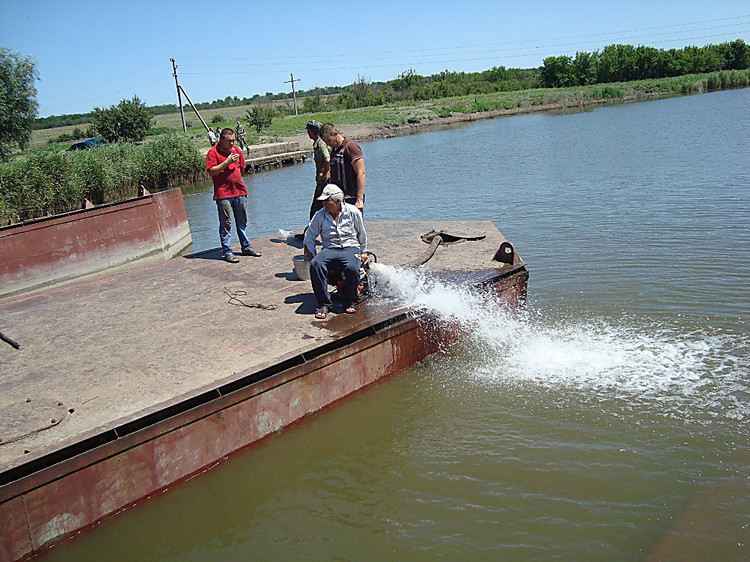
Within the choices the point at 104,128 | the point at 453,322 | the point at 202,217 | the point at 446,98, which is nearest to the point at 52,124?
the point at 446,98

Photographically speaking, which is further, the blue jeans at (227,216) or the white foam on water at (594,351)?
the blue jeans at (227,216)

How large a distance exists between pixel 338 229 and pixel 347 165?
1341 mm

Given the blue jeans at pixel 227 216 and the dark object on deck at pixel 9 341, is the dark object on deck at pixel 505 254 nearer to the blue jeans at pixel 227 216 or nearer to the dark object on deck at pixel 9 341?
the blue jeans at pixel 227 216

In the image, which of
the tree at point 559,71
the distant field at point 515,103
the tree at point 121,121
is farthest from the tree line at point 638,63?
the tree at point 121,121

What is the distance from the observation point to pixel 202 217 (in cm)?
1906

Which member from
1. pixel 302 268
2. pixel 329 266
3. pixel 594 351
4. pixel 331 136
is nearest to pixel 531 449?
pixel 594 351

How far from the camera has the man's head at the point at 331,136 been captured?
6998 mm

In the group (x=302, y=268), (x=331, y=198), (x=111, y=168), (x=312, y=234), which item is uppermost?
(x=111, y=168)

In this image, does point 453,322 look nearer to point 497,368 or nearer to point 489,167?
point 497,368

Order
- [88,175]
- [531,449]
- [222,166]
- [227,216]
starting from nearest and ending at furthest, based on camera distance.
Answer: [531,449]
[222,166]
[227,216]
[88,175]

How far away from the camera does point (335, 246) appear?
20.0 feet

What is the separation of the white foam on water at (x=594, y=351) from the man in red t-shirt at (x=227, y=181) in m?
2.45

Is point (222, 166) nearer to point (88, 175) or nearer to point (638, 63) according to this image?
point (88, 175)

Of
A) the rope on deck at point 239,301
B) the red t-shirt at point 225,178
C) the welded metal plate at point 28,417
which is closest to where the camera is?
the welded metal plate at point 28,417
